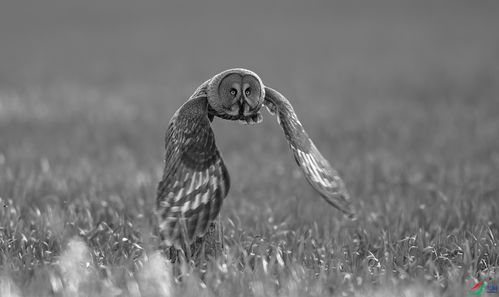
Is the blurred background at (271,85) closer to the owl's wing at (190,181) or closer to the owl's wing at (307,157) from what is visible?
the owl's wing at (307,157)

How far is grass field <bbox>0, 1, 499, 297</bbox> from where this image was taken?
299 cm

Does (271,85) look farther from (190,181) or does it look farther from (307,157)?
(190,181)

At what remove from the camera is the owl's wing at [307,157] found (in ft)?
9.34

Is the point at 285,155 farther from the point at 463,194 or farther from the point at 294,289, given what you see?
the point at 294,289

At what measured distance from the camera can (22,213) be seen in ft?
13.1

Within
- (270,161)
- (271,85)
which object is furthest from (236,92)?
(271,85)

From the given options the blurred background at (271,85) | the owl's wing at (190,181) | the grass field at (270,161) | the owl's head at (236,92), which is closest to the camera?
the owl's wing at (190,181)

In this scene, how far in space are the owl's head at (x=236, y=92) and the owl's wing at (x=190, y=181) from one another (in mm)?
88

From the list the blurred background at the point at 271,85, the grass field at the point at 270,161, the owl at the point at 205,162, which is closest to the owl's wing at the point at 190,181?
the owl at the point at 205,162

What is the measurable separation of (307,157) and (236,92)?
48 centimetres

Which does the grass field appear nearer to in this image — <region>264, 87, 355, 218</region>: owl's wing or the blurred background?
the blurred background

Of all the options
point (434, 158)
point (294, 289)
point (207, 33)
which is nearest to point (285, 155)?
point (434, 158)

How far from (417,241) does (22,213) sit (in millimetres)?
2509

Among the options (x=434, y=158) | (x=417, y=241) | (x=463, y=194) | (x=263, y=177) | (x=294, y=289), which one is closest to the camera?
(x=294, y=289)
